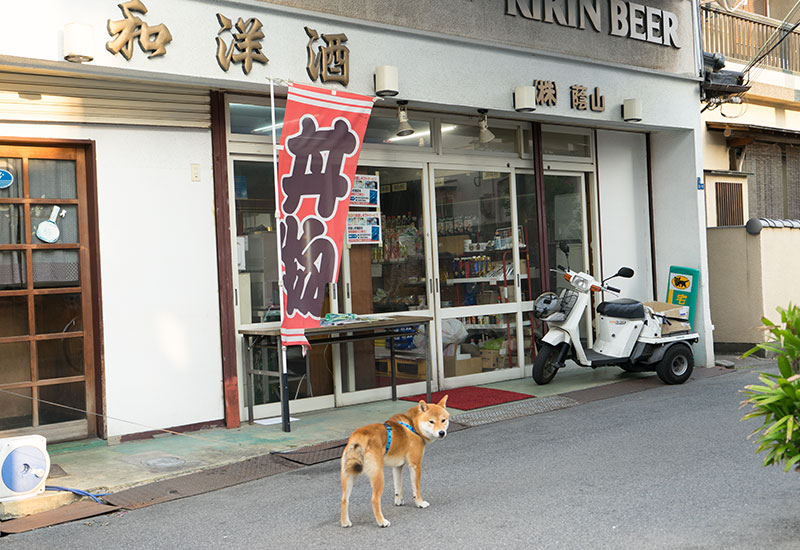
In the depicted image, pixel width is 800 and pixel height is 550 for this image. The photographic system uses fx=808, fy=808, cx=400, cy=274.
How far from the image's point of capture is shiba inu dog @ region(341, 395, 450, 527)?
4.52 metres

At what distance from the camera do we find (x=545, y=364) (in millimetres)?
9438

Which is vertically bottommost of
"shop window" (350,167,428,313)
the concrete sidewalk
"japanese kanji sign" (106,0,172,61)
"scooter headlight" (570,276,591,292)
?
the concrete sidewalk

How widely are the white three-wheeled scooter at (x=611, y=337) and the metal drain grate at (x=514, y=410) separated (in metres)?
0.72

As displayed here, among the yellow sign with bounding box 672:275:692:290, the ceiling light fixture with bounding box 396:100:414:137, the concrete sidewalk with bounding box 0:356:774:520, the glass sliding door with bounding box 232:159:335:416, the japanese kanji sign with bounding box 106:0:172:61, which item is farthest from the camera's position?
the yellow sign with bounding box 672:275:692:290

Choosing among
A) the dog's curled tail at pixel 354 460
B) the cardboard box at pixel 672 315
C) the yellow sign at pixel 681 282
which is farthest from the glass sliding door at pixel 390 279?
the dog's curled tail at pixel 354 460

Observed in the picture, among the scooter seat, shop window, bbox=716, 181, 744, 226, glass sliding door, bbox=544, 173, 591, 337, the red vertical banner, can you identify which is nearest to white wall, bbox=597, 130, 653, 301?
glass sliding door, bbox=544, 173, 591, 337

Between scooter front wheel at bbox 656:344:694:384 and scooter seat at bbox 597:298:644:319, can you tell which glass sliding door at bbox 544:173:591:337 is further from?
scooter front wheel at bbox 656:344:694:384

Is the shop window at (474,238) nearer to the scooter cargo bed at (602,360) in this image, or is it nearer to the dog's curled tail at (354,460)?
the scooter cargo bed at (602,360)

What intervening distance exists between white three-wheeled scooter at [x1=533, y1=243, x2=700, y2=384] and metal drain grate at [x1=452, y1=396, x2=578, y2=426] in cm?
72

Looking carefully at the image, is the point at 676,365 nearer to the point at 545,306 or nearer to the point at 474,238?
the point at 545,306

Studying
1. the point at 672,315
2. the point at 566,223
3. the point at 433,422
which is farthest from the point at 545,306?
the point at 433,422

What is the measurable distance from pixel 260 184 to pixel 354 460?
4251 mm

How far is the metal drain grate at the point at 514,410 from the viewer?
25.8 ft

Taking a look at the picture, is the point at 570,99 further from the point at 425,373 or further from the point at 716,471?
the point at 716,471
